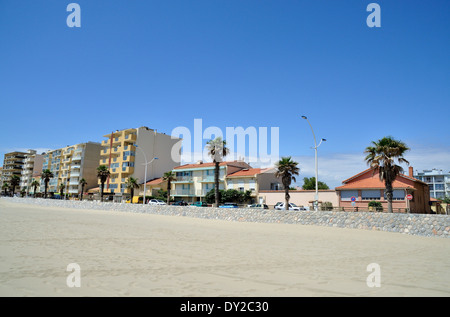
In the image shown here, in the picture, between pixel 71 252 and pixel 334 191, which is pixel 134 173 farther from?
pixel 71 252

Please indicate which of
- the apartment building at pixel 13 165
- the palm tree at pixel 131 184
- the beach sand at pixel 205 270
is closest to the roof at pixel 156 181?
the palm tree at pixel 131 184

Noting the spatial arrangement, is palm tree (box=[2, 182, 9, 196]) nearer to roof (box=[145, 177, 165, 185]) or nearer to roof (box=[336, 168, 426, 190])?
roof (box=[145, 177, 165, 185])

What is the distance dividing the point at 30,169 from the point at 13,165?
682 inches

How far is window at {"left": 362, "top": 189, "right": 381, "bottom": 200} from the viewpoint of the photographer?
131 feet

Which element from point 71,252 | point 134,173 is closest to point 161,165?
point 134,173

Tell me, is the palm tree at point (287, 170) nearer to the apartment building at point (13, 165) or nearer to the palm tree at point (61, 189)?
the palm tree at point (61, 189)

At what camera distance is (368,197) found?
4066 centimetres

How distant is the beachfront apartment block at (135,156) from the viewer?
70625 millimetres

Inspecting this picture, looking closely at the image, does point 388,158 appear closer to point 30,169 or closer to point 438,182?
point 438,182

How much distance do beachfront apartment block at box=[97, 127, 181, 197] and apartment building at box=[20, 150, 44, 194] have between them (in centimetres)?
6627

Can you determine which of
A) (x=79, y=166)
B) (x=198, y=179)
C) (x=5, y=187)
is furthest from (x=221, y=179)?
(x=5, y=187)

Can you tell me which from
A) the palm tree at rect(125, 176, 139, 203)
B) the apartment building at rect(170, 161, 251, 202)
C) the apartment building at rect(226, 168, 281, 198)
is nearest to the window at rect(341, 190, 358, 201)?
the apartment building at rect(226, 168, 281, 198)

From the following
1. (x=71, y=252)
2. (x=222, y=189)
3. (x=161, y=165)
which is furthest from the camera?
(x=161, y=165)
